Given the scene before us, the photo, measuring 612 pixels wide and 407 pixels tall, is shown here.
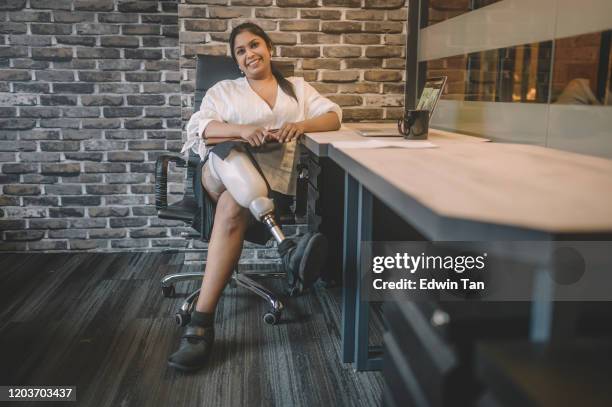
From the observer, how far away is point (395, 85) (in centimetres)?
307

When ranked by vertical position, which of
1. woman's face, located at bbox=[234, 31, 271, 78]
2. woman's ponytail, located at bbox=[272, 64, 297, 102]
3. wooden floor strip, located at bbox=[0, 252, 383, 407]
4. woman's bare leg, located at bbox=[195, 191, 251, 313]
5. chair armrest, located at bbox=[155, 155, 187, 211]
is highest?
woman's face, located at bbox=[234, 31, 271, 78]

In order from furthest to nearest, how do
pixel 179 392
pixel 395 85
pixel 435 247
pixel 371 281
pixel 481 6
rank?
1. pixel 395 85
2. pixel 481 6
3. pixel 371 281
4. pixel 179 392
5. pixel 435 247

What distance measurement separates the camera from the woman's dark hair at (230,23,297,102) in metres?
2.33

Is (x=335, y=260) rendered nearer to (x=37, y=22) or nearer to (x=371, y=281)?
(x=371, y=281)

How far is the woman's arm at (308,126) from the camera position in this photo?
2052 mm

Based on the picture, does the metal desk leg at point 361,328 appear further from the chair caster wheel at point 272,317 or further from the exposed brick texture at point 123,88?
the exposed brick texture at point 123,88

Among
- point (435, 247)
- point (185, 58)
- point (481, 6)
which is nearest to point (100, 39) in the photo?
point (185, 58)

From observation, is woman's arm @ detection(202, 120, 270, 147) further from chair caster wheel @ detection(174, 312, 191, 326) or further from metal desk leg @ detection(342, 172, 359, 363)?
chair caster wheel @ detection(174, 312, 191, 326)

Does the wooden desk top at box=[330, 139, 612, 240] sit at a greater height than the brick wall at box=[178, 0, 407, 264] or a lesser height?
lesser

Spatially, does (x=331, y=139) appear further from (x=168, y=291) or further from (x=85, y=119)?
(x=85, y=119)

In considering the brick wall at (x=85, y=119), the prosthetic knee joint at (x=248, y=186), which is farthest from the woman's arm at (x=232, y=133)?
the brick wall at (x=85, y=119)

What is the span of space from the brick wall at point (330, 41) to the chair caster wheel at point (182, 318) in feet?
3.96

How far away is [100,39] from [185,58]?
23.5 inches

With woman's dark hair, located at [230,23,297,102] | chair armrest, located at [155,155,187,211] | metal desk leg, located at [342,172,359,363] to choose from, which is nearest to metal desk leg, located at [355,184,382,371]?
metal desk leg, located at [342,172,359,363]
